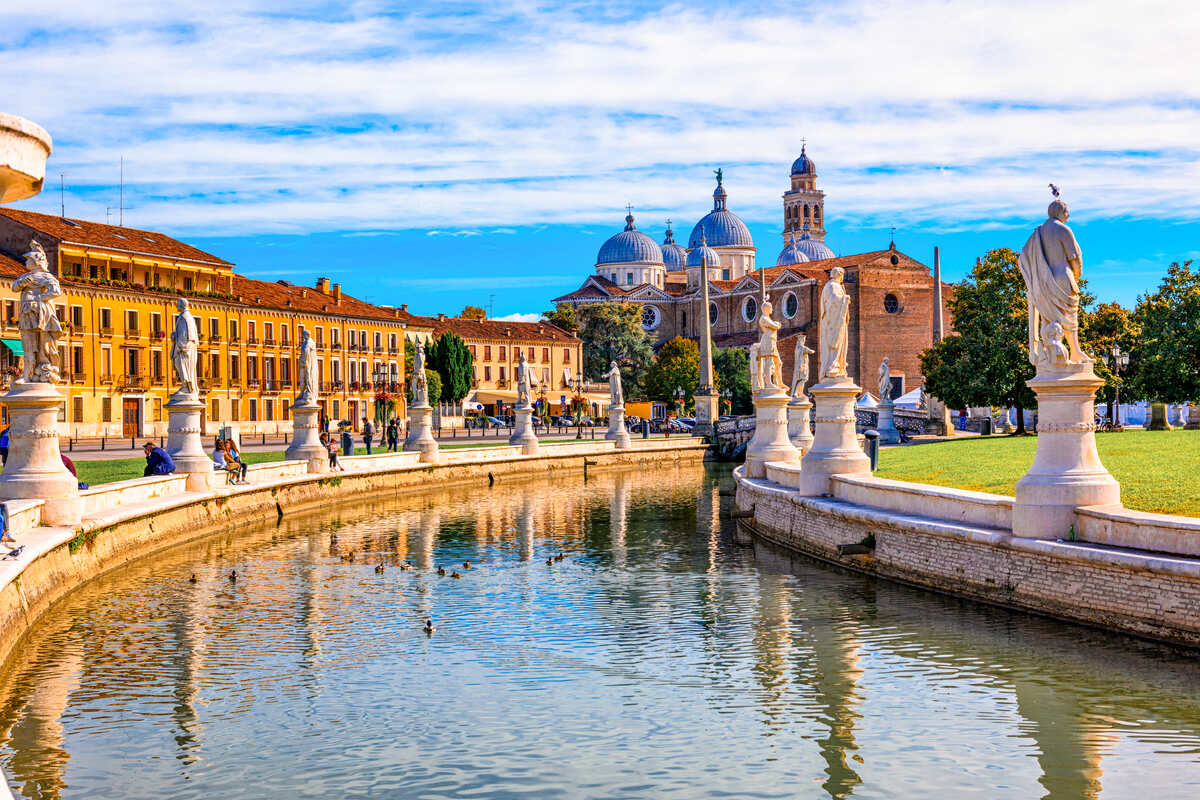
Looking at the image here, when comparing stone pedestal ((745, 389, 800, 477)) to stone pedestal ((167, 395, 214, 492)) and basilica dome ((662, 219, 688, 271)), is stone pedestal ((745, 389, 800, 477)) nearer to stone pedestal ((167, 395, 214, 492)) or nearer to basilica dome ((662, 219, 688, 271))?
stone pedestal ((167, 395, 214, 492))

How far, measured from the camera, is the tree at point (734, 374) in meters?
105

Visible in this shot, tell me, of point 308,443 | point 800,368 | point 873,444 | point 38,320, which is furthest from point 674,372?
point 38,320

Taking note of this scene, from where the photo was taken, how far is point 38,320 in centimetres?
1689

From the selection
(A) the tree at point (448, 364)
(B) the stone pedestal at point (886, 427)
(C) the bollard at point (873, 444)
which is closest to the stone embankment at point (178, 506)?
(B) the stone pedestal at point (886, 427)

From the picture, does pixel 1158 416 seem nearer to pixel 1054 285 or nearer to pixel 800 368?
pixel 800 368

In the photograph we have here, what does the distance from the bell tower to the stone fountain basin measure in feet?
537

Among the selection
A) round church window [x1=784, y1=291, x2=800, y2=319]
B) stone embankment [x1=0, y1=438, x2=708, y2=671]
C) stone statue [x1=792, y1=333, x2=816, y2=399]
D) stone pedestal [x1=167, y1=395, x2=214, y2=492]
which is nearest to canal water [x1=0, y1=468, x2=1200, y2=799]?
stone embankment [x1=0, y1=438, x2=708, y2=671]

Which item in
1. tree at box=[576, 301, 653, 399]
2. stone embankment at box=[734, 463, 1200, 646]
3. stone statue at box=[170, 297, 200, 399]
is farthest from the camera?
tree at box=[576, 301, 653, 399]

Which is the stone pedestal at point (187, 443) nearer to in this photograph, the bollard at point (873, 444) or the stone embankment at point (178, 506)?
the stone embankment at point (178, 506)

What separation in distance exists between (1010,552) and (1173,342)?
113 ft

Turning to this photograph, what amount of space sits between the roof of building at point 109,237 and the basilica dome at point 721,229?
90.8 metres

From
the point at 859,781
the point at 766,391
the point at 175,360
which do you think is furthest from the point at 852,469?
the point at 175,360

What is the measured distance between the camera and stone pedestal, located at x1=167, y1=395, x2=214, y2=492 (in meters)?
26.6

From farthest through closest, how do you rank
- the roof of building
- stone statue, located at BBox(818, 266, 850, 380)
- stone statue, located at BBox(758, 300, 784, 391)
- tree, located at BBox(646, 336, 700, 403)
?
tree, located at BBox(646, 336, 700, 403)
the roof of building
stone statue, located at BBox(758, 300, 784, 391)
stone statue, located at BBox(818, 266, 850, 380)
